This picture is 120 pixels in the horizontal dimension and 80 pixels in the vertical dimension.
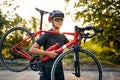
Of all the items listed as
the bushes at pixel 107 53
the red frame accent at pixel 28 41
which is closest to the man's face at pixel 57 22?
the red frame accent at pixel 28 41

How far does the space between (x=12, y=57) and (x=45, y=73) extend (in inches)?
50.6

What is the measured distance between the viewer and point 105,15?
79.8 ft

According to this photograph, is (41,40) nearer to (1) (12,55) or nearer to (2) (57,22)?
(2) (57,22)

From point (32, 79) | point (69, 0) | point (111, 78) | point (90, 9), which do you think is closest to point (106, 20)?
point (90, 9)

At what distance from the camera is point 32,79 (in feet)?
44.4

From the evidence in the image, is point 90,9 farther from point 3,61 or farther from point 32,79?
point 3,61

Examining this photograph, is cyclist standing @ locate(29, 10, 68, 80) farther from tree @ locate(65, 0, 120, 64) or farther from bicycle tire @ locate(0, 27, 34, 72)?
tree @ locate(65, 0, 120, 64)

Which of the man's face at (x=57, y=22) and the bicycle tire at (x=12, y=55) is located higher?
the man's face at (x=57, y=22)

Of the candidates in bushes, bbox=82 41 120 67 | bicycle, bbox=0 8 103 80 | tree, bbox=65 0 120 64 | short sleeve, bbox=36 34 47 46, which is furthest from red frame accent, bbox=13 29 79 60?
bushes, bbox=82 41 120 67

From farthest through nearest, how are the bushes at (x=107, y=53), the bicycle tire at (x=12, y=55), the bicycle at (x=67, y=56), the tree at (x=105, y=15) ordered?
the bushes at (x=107, y=53) < the tree at (x=105, y=15) < the bicycle tire at (x=12, y=55) < the bicycle at (x=67, y=56)

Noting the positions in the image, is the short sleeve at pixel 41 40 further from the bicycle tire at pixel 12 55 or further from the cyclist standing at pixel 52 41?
the bicycle tire at pixel 12 55

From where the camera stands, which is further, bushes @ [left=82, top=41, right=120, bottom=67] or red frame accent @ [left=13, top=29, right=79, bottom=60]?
bushes @ [left=82, top=41, right=120, bottom=67]

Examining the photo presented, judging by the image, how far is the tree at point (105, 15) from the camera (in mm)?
24109

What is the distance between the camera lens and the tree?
24109 millimetres
